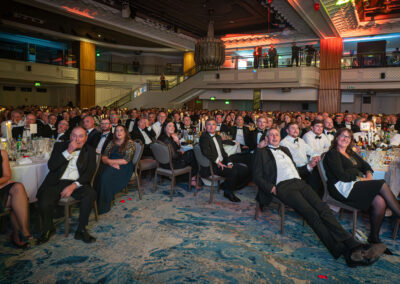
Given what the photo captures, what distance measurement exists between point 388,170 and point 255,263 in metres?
2.07

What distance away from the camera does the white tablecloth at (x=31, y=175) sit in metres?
3.43

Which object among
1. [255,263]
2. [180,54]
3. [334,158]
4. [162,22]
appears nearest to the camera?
[255,263]

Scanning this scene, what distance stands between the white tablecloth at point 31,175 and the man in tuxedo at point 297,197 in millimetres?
2673

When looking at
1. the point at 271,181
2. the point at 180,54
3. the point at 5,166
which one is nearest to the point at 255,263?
the point at 271,181

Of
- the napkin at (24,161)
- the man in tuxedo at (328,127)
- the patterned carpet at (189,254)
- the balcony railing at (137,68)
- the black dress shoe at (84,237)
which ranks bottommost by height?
the patterned carpet at (189,254)

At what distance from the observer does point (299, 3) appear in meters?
9.89

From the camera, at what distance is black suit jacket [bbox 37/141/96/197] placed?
3396 mm

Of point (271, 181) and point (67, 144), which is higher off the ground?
point (67, 144)

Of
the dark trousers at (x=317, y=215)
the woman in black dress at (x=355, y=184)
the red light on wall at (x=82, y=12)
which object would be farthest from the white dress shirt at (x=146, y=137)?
the red light on wall at (x=82, y=12)

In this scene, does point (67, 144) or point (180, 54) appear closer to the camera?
point (67, 144)

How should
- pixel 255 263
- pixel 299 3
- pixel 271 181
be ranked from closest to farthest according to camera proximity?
pixel 255 263 < pixel 271 181 < pixel 299 3

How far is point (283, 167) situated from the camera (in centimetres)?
367

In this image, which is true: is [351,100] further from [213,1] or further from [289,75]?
[213,1]

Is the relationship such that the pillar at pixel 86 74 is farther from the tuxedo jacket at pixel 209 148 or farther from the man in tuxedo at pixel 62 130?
the tuxedo jacket at pixel 209 148
